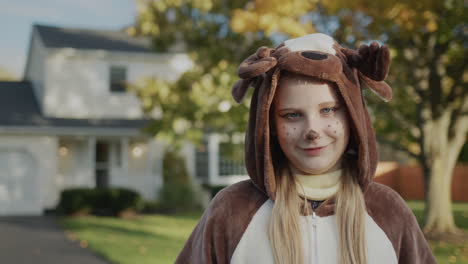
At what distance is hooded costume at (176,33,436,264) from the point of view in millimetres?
2129

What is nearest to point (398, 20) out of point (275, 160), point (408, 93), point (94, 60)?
point (408, 93)

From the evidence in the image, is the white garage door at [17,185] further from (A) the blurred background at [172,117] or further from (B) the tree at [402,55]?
(B) the tree at [402,55]

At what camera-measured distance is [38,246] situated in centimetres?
1102

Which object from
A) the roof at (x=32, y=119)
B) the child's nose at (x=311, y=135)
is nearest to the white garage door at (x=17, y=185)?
the roof at (x=32, y=119)

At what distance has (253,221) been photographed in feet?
7.23

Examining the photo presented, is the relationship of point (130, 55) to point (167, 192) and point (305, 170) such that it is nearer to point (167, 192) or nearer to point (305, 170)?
point (167, 192)

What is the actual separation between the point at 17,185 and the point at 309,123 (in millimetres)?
17710

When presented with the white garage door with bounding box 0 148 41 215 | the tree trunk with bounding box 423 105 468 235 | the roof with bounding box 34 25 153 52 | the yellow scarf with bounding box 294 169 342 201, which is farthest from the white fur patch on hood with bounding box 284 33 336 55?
the roof with bounding box 34 25 153 52

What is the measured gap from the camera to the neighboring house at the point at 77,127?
59.6 feet

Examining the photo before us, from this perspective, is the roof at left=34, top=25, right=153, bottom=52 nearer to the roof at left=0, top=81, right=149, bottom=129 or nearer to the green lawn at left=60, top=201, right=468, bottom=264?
the roof at left=0, top=81, right=149, bottom=129

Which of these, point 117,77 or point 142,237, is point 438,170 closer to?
point 142,237

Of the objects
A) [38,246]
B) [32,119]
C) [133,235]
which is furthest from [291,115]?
[32,119]

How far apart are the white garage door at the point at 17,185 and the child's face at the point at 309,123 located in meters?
17.4

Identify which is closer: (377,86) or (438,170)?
(377,86)
